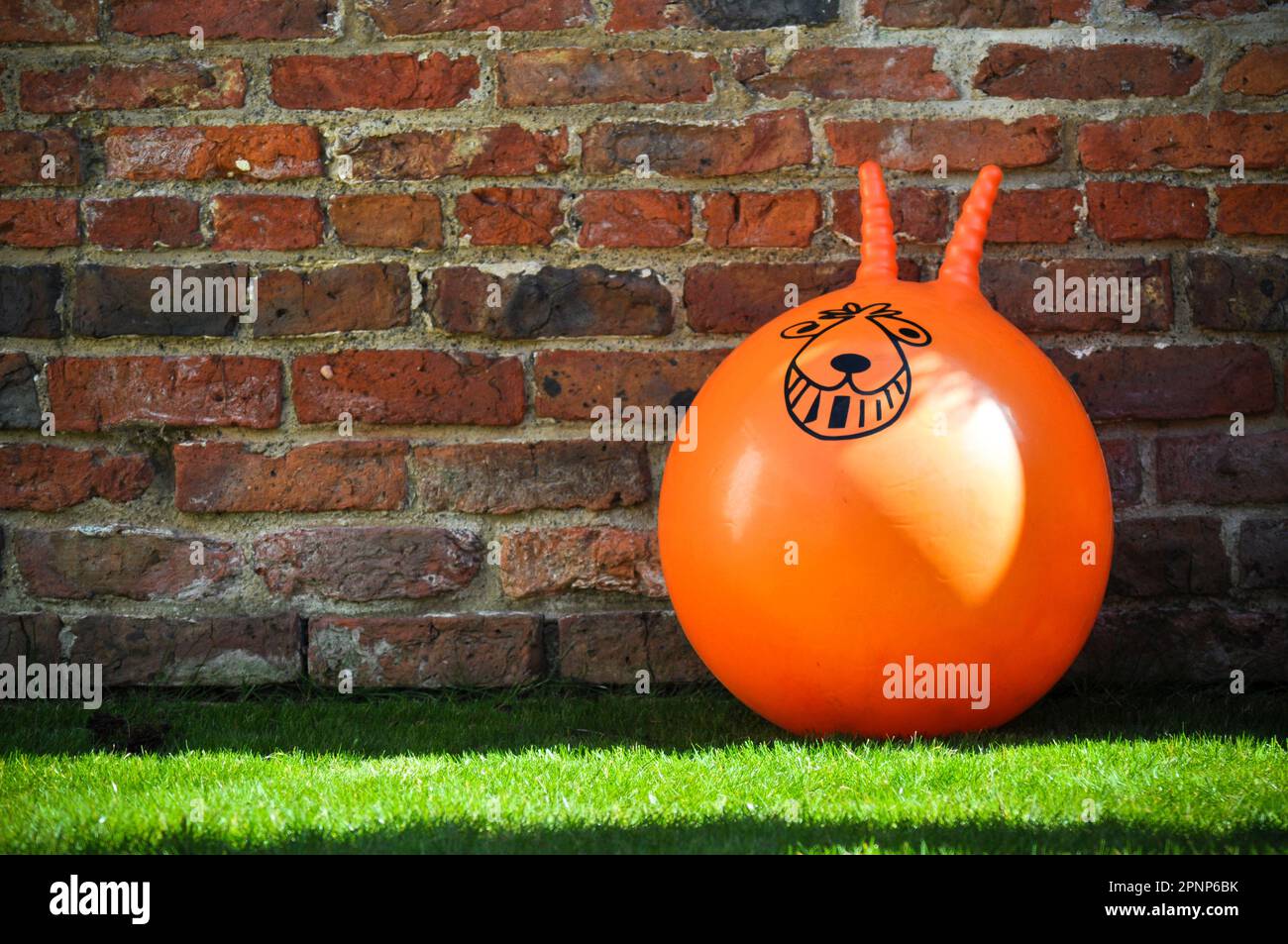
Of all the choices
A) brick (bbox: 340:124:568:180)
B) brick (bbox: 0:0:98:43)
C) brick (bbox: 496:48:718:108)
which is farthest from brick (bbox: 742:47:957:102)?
brick (bbox: 0:0:98:43)

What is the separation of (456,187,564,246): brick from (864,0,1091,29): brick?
79 centimetres

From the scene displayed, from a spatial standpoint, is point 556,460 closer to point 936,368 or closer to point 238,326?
point 238,326

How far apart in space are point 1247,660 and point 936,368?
105 cm

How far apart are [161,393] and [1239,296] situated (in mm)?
2181

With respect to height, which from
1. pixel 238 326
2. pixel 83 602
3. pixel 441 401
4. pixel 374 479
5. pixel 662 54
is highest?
pixel 662 54

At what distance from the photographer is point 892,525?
1.83m

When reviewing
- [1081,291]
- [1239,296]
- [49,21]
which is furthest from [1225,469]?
[49,21]

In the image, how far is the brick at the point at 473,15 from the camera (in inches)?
98.6

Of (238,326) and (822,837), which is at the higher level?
(238,326)

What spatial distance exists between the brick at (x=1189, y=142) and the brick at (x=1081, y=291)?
0.68 feet

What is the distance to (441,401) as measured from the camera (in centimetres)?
247

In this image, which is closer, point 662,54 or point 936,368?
point 936,368

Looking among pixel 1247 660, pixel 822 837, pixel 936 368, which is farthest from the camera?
pixel 1247 660
